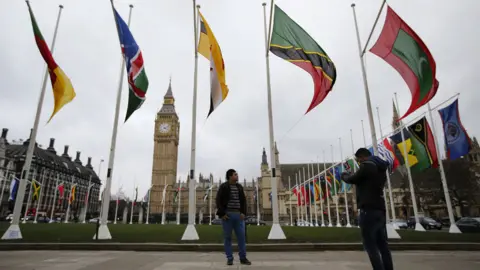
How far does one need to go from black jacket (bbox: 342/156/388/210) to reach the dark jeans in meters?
0.12

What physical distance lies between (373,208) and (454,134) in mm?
15279

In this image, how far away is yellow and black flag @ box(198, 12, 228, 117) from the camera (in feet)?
39.7

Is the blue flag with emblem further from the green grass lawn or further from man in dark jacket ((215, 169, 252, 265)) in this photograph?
man in dark jacket ((215, 169, 252, 265))

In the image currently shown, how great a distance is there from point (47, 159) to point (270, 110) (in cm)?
9455

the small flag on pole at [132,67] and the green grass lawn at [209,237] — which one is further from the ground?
the small flag on pole at [132,67]

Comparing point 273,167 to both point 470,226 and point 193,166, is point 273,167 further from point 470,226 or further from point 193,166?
point 470,226

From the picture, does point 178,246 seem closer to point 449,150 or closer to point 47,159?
point 449,150

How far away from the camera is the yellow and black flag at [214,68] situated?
12098 millimetres

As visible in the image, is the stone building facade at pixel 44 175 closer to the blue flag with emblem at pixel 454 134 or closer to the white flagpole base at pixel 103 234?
the white flagpole base at pixel 103 234

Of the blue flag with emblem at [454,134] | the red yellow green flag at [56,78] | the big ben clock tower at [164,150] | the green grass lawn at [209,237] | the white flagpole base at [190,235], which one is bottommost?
the green grass lawn at [209,237]

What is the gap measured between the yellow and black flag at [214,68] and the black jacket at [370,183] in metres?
8.45

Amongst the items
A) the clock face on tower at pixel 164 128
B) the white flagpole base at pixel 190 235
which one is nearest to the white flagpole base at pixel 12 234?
the white flagpole base at pixel 190 235

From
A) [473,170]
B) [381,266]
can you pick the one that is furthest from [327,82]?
[473,170]

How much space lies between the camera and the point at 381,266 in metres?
3.76
